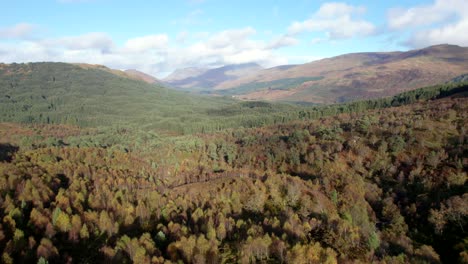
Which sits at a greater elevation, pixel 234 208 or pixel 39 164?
pixel 39 164

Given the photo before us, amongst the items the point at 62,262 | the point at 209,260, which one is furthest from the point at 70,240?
the point at 209,260

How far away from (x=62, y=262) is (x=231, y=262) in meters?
43.4

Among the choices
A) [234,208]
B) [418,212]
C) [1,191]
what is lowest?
[418,212]

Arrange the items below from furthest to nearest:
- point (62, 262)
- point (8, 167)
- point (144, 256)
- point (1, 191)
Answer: point (8, 167), point (1, 191), point (62, 262), point (144, 256)

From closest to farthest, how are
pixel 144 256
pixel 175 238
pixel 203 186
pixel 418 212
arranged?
pixel 144 256 < pixel 175 238 < pixel 418 212 < pixel 203 186

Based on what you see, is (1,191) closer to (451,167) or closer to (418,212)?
(418,212)

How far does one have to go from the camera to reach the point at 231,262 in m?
77.6

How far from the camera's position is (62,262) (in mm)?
78500

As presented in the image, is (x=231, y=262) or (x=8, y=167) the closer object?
(x=231, y=262)

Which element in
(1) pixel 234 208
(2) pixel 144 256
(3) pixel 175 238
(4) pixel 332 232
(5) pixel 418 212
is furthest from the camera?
(5) pixel 418 212

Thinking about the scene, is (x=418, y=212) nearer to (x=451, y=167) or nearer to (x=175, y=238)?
(x=451, y=167)

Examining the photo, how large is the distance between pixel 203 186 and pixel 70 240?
71212 mm

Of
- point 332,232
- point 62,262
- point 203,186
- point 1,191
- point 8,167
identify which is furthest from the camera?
point 203,186

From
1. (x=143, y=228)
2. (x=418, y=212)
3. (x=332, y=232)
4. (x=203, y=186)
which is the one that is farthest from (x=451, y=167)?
(x=143, y=228)
